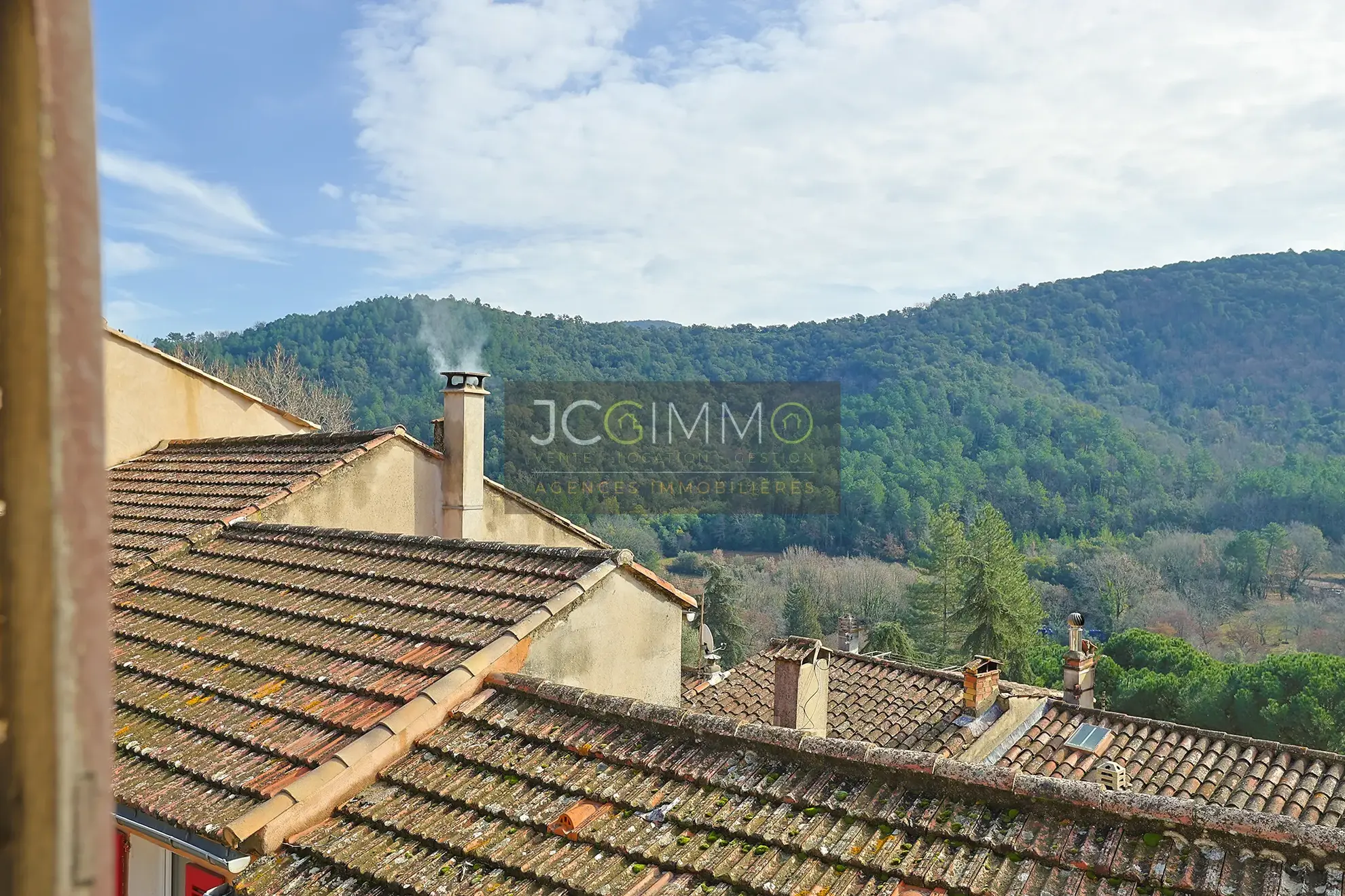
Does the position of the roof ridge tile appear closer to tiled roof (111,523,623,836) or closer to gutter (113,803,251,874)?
tiled roof (111,523,623,836)

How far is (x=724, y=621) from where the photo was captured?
144 feet

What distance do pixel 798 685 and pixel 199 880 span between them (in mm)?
6828

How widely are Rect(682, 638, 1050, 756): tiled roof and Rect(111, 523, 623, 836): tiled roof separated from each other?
5308 mm

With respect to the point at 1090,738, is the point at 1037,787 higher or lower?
higher

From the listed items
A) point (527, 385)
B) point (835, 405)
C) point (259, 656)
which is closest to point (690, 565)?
point (527, 385)

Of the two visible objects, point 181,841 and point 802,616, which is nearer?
point 181,841

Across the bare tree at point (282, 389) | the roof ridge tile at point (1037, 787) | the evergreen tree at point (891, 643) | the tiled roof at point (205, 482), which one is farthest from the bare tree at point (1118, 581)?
the roof ridge tile at point (1037, 787)

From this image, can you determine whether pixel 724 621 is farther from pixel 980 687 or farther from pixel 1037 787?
pixel 1037 787

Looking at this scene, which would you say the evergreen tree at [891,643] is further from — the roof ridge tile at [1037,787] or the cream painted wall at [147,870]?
the cream painted wall at [147,870]

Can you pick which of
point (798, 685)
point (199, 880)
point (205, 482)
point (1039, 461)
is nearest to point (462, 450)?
point (205, 482)

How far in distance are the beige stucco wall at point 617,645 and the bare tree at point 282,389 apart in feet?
80.7

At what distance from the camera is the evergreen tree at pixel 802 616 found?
45.7 m

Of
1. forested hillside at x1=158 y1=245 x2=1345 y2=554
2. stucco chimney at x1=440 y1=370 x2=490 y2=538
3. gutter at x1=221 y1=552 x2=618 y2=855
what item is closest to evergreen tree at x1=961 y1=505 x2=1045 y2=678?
forested hillside at x1=158 y1=245 x2=1345 y2=554

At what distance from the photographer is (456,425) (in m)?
8.85
